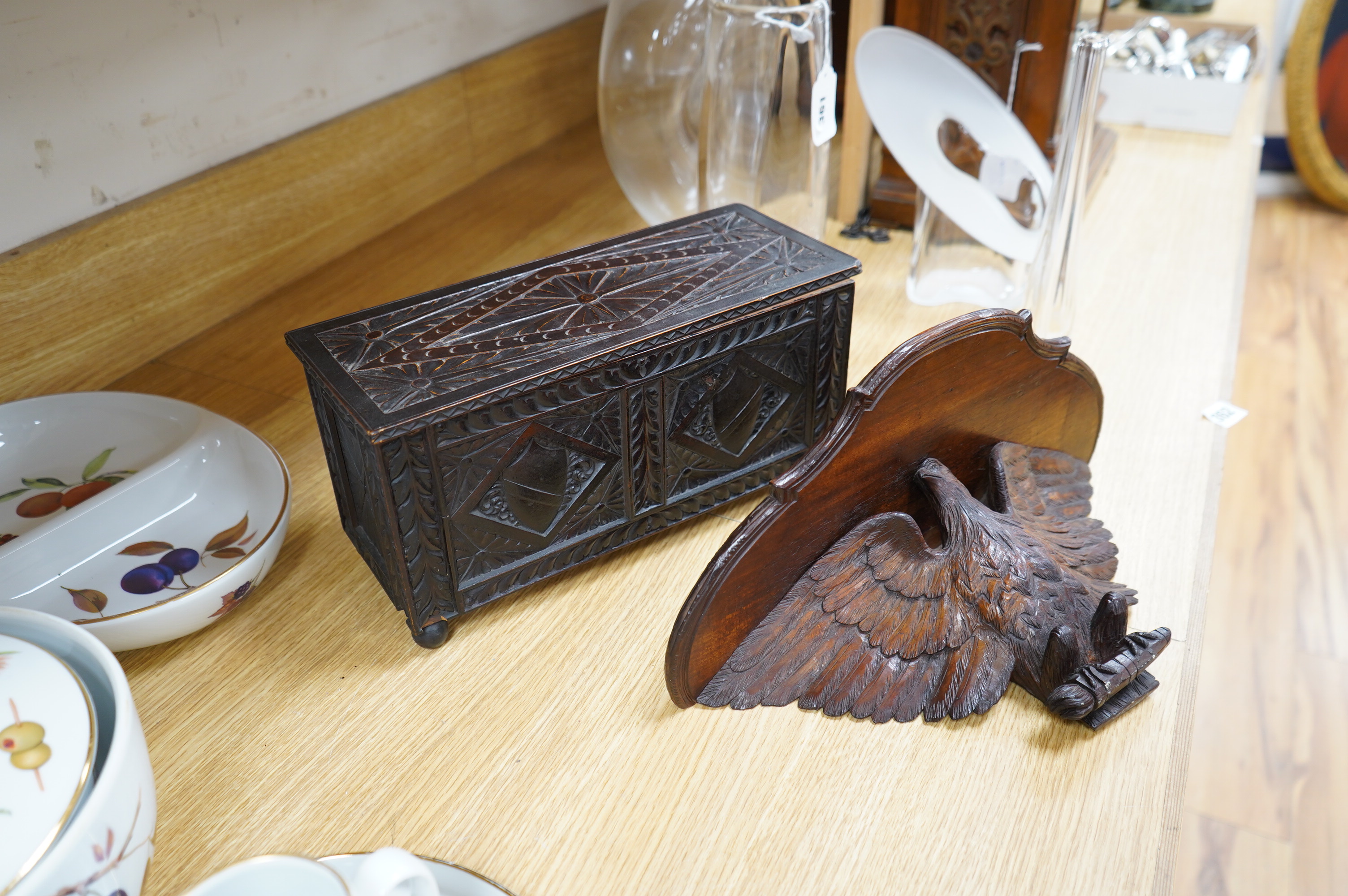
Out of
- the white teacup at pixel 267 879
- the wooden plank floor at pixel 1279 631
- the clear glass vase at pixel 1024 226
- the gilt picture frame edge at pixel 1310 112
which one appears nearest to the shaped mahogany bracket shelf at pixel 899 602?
the white teacup at pixel 267 879

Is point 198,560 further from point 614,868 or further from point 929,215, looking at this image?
point 929,215

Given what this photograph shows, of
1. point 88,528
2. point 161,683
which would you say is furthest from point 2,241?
point 161,683

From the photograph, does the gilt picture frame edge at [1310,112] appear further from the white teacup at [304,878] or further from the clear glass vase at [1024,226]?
the white teacup at [304,878]

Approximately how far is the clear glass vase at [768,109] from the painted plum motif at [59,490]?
548 mm

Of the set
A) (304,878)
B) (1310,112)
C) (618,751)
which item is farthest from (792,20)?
(1310,112)

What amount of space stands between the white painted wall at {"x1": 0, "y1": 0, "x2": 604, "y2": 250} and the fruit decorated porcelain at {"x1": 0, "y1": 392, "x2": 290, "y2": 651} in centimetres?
17

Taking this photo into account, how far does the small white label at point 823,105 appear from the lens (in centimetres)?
81

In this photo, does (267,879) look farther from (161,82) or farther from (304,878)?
(161,82)

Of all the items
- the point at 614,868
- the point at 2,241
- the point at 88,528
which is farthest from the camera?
the point at 2,241

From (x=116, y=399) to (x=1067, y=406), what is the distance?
650 mm

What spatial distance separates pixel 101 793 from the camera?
0.32 metres

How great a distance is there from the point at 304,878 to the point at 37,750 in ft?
0.33

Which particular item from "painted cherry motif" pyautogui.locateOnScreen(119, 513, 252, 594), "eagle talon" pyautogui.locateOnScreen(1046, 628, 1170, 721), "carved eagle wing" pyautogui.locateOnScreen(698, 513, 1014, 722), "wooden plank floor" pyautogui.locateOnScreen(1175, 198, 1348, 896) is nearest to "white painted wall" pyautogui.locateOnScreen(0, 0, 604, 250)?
"painted cherry motif" pyautogui.locateOnScreen(119, 513, 252, 594)

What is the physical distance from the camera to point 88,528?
23.3 inches
